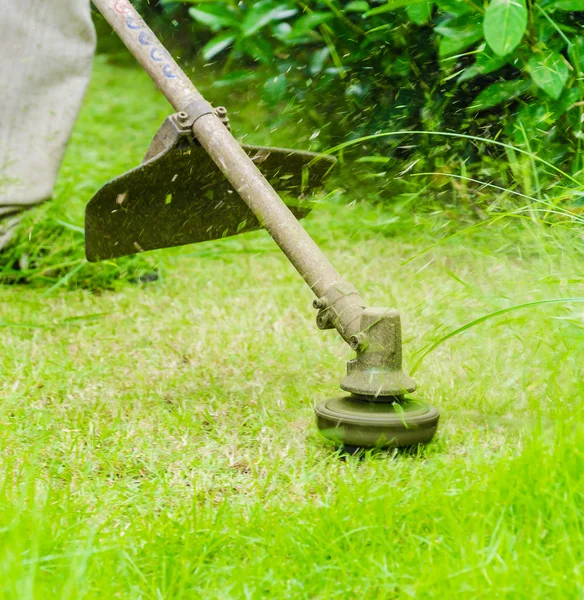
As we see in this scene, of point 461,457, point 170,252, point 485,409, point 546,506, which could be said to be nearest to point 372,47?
point 170,252

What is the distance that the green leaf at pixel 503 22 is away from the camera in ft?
5.76

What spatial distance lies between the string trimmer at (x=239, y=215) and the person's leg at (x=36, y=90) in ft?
2.94

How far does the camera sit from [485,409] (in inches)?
68.0

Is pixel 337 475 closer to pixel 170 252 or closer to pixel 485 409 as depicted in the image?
pixel 485 409

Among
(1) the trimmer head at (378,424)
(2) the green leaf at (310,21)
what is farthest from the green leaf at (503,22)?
(2) the green leaf at (310,21)

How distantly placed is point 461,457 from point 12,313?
152 cm

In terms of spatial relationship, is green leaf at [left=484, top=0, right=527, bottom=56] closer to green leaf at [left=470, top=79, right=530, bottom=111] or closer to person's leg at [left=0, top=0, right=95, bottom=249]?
green leaf at [left=470, top=79, right=530, bottom=111]

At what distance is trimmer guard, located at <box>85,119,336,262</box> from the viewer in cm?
178

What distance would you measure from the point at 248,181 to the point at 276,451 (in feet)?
1.68

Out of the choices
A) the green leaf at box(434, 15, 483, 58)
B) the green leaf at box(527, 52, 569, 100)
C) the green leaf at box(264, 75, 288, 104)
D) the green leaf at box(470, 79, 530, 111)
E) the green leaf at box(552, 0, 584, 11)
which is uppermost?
the green leaf at box(552, 0, 584, 11)

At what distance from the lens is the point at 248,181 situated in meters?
1.66

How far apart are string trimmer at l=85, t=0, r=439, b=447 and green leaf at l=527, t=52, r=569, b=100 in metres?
0.61

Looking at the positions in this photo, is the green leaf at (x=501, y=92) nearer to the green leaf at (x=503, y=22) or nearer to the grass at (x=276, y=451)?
the grass at (x=276, y=451)

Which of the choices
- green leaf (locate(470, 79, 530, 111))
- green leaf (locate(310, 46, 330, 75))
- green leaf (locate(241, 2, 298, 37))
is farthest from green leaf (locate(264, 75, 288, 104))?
green leaf (locate(470, 79, 530, 111))
